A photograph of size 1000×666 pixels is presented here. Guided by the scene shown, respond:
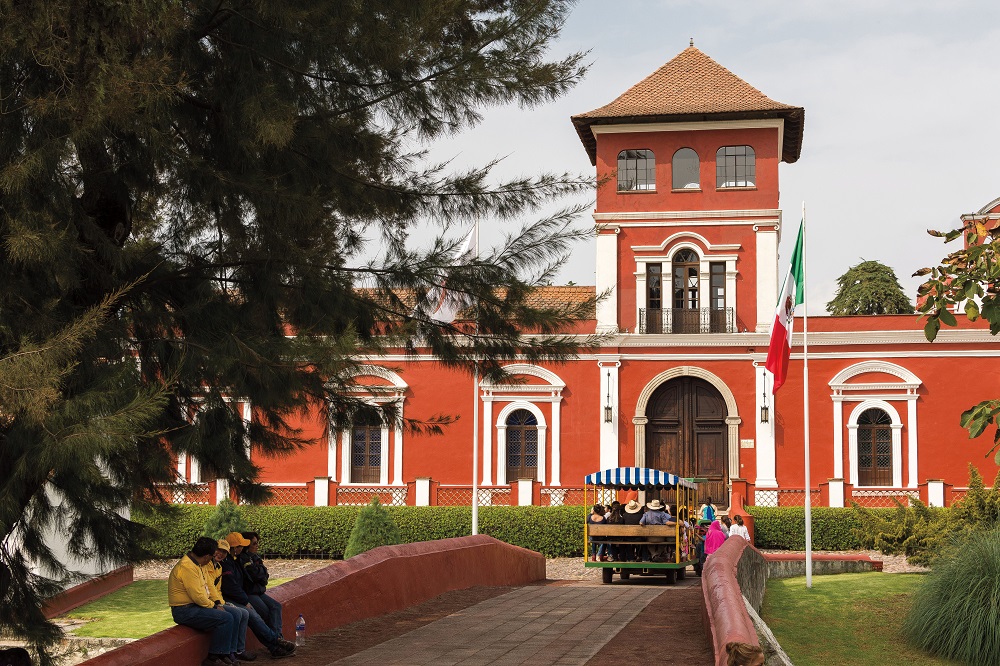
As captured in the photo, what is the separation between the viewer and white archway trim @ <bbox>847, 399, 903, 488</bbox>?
3027cm

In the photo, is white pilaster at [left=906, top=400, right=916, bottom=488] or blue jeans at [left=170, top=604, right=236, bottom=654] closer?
blue jeans at [left=170, top=604, right=236, bottom=654]

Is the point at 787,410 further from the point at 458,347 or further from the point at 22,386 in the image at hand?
the point at 22,386

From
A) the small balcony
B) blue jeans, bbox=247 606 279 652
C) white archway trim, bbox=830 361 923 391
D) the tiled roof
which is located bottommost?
blue jeans, bbox=247 606 279 652

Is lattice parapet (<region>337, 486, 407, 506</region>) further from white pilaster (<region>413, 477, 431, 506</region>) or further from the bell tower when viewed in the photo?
the bell tower

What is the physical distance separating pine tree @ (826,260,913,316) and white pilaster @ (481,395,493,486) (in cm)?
2557

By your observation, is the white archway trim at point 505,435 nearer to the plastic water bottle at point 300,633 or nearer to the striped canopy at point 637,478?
the striped canopy at point 637,478

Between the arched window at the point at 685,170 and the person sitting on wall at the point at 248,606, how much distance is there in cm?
2486

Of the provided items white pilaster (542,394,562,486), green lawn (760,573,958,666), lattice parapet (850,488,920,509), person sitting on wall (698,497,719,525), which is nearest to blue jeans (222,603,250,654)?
green lawn (760,573,958,666)

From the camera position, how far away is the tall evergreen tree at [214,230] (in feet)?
24.2

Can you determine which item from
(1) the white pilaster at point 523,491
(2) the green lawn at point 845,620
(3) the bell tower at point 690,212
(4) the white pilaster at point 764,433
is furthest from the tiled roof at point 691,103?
(2) the green lawn at point 845,620

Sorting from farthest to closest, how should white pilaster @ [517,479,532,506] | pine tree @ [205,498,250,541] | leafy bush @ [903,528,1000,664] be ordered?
white pilaster @ [517,479,532,506] → pine tree @ [205,498,250,541] → leafy bush @ [903,528,1000,664]

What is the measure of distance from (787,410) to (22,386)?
26465 millimetres

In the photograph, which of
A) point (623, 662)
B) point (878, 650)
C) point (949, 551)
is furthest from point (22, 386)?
point (949, 551)

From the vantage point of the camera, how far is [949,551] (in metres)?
13.7
